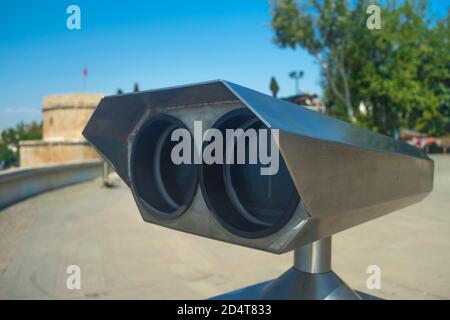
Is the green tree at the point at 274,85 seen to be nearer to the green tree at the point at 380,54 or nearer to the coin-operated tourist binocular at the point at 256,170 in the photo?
the green tree at the point at 380,54

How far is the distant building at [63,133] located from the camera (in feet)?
107

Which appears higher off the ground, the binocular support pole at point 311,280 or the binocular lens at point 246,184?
the binocular lens at point 246,184

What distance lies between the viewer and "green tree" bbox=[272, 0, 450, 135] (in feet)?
83.6

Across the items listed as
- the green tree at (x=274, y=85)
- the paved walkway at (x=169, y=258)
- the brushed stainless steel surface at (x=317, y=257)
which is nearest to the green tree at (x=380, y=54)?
the paved walkway at (x=169, y=258)

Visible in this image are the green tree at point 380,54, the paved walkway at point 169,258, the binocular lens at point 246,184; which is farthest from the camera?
the green tree at point 380,54

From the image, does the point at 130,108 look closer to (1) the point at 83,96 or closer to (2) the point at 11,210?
(2) the point at 11,210

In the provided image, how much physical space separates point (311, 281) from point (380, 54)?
2822 centimetres

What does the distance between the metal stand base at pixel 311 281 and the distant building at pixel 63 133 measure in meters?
31.4

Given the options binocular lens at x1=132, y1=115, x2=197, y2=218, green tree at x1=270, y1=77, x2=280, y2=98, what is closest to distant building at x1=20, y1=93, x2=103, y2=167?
green tree at x1=270, y1=77, x2=280, y2=98

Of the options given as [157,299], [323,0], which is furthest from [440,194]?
[323,0]

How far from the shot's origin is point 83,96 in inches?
1446

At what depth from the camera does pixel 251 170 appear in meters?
1.97

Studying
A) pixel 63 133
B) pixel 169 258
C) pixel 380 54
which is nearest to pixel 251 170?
pixel 169 258
